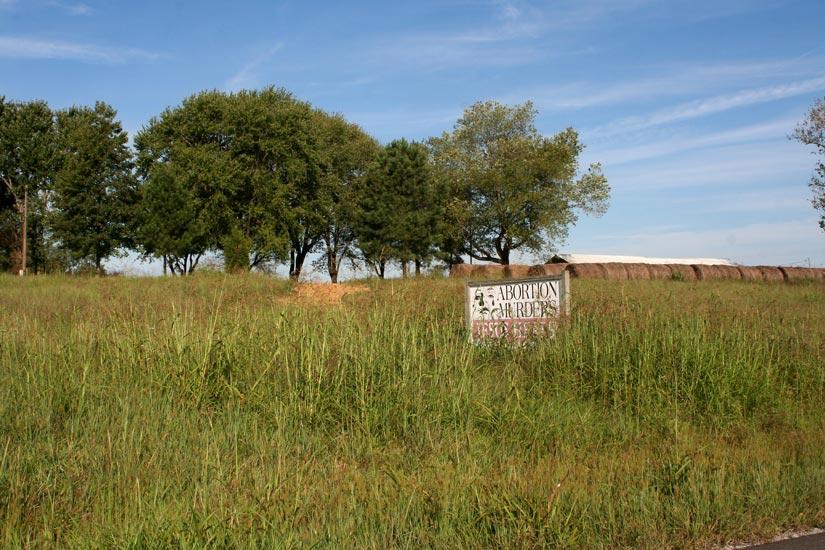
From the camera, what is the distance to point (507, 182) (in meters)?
54.2

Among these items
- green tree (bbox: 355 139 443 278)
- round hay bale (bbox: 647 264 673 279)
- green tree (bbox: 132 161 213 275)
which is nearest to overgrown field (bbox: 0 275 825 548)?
round hay bale (bbox: 647 264 673 279)

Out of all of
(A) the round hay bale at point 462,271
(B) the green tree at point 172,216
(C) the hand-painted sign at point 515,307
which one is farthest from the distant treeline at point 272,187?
(C) the hand-painted sign at point 515,307

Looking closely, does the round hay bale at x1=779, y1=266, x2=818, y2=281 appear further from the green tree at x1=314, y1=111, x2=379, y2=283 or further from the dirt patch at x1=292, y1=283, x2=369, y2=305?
the green tree at x1=314, y1=111, x2=379, y2=283

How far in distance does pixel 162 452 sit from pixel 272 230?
42.1 meters

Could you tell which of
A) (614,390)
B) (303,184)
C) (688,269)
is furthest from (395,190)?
(614,390)

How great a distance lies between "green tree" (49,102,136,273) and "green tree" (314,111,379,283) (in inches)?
570

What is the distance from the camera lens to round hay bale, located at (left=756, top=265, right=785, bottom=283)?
1455 inches

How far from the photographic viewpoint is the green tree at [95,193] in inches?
1886

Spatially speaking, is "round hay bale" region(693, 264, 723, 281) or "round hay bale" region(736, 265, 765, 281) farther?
"round hay bale" region(736, 265, 765, 281)

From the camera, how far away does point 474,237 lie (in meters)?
57.2

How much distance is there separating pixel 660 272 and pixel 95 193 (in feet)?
120

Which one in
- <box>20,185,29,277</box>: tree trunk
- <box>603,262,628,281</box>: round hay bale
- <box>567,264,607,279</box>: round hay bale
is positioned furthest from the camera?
<box>20,185,29,277</box>: tree trunk

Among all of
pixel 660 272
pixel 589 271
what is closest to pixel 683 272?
pixel 660 272

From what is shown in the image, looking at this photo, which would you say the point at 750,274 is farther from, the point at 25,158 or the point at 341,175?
the point at 25,158
